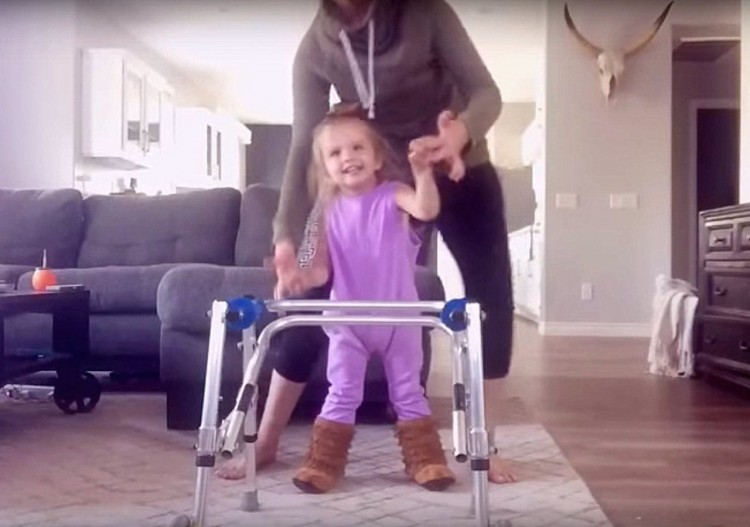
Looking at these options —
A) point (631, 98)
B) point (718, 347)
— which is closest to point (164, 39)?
point (631, 98)

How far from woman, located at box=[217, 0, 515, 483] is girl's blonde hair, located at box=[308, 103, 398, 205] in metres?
0.01

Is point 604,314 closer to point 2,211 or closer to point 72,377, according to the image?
point 72,377

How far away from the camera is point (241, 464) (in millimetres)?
1514

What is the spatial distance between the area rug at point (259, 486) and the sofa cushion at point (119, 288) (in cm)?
55

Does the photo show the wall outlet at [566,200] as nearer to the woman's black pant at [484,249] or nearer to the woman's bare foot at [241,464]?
the woman's black pant at [484,249]

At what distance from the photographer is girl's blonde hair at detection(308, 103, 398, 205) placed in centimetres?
120

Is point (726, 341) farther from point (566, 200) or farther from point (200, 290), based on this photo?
point (200, 290)

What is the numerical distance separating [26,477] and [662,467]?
1130 millimetres

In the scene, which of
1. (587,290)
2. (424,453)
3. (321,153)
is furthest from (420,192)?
(587,290)

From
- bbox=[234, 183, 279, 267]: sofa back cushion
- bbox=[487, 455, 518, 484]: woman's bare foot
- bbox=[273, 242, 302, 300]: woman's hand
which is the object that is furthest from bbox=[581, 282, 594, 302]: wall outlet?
bbox=[273, 242, 302, 300]: woman's hand

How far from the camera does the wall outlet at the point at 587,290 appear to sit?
6.20ft

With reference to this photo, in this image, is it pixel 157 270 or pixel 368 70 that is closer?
pixel 368 70

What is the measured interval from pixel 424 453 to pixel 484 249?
0.34 m

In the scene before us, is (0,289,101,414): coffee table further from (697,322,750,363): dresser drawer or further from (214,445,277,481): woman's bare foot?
(697,322,750,363): dresser drawer
